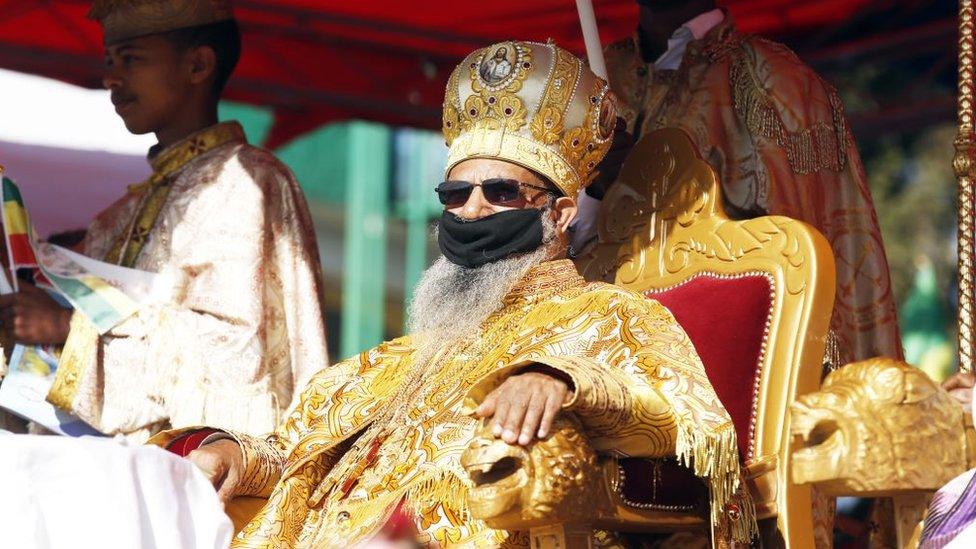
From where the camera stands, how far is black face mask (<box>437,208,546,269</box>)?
4.41 metres

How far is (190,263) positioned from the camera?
5492 mm

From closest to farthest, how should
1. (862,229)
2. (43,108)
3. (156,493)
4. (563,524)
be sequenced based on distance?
1. (156,493)
2. (563,524)
3. (862,229)
4. (43,108)

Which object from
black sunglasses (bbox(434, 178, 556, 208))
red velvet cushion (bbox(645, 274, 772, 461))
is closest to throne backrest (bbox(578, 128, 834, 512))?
red velvet cushion (bbox(645, 274, 772, 461))

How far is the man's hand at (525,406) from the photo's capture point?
3.54m

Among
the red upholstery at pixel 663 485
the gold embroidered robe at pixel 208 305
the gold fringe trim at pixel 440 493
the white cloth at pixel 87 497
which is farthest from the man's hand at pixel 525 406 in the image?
the gold embroidered robe at pixel 208 305

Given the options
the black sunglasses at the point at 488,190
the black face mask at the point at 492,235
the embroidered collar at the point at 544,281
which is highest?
the black sunglasses at the point at 488,190

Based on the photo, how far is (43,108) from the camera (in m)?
7.16

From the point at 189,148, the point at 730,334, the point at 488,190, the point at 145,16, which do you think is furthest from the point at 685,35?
the point at 145,16

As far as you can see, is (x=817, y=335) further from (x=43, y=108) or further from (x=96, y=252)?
(x=43, y=108)

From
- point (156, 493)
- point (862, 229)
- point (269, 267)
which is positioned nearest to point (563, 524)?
point (156, 493)

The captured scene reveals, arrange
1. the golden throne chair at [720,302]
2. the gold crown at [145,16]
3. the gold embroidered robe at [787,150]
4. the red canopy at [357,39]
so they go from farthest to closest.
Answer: the red canopy at [357,39] < the gold crown at [145,16] < the gold embroidered robe at [787,150] < the golden throne chair at [720,302]

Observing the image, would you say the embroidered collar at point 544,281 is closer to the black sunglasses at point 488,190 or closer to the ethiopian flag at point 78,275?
the black sunglasses at point 488,190

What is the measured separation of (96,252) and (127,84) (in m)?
0.53

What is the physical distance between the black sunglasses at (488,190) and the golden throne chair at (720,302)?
389 mm
